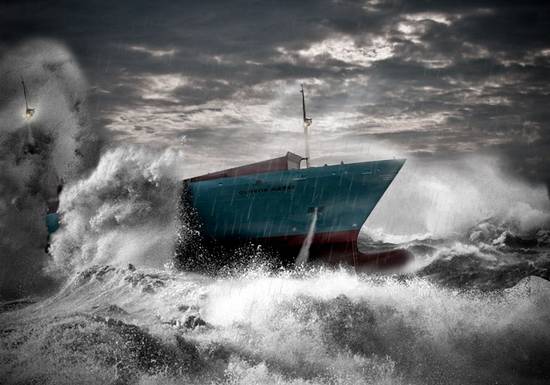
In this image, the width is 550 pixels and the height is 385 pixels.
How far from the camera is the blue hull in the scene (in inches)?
708

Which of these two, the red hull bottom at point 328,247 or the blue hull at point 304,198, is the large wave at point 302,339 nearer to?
the red hull bottom at point 328,247

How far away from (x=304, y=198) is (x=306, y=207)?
1.48 ft

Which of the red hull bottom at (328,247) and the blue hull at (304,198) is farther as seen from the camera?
the red hull bottom at (328,247)

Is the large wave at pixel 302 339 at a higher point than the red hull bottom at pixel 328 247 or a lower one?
higher

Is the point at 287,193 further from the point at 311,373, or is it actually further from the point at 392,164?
the point at 311,373

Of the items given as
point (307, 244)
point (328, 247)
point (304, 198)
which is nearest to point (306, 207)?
point (304, 198)

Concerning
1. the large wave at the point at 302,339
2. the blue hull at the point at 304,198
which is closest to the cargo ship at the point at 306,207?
the blue hull at the point at 304,198

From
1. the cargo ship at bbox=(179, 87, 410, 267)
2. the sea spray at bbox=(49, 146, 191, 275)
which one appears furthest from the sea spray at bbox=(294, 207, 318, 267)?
the sea spray at bbox=(49, 146, 191, 275)

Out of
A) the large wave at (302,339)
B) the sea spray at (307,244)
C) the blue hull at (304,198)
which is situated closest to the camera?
the large wave at (302,339)

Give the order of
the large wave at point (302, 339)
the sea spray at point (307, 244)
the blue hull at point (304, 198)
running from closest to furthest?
the large wave at point (302, 339) → the blue hull at point (304, 198) → the sea spray at point (307, 244)

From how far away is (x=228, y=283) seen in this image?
13789mm

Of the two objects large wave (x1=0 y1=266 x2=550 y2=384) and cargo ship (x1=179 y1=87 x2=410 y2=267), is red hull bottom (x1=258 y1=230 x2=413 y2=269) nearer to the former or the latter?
cargo ship (x1=179 y1=87 x2=410 y2=267)

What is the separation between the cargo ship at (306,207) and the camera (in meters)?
18.0

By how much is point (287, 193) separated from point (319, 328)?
1006 centimetres
